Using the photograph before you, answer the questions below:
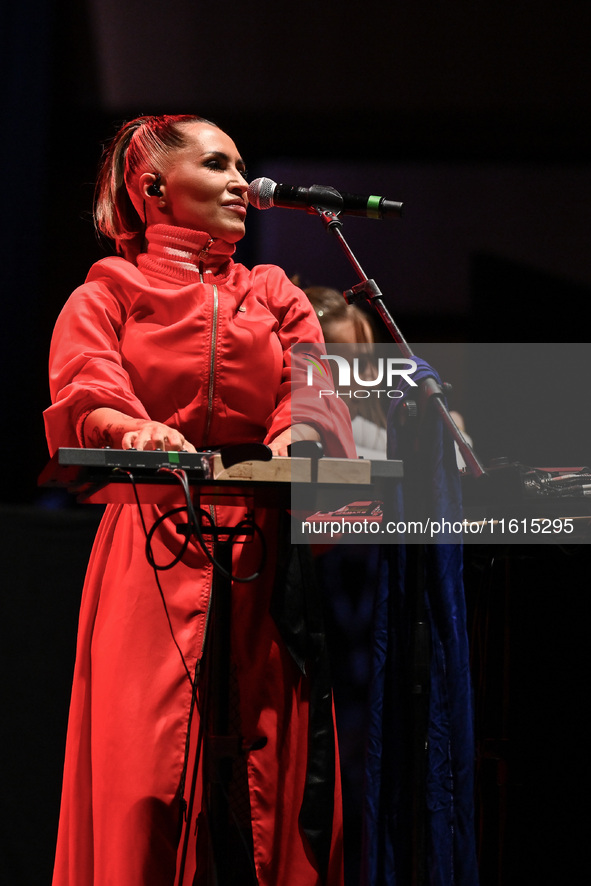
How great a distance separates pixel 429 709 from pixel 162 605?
51 cm

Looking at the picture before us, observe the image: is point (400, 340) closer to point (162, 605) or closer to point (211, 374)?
point (211, 374)

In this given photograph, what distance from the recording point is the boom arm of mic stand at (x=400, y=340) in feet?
4.27

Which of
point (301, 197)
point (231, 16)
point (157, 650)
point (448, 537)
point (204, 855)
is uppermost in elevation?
point (231, 16)

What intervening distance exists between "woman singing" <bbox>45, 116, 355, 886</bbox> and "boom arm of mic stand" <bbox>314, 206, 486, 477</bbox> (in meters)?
0.16

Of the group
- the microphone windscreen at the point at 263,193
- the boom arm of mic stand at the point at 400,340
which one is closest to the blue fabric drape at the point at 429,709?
the boom arm of mic stand at the point at 400,340

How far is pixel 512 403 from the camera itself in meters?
2.19

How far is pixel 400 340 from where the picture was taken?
1337mm

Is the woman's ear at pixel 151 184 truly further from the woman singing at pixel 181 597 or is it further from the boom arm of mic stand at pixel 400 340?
the boom arm of mic stand at pixel 400 340

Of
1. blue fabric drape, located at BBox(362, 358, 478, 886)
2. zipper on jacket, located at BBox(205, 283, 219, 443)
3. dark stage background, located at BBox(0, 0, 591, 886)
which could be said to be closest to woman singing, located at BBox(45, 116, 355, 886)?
zipper on jacket, located at BBox(205, 283, 219, 443)

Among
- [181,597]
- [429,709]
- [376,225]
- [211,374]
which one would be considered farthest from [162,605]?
[376,225]

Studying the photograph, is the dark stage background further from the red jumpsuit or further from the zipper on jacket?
the zipper on jacket

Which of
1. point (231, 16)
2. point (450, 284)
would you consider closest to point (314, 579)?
point (450, 284)

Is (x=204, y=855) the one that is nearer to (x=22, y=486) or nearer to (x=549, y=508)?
(x=549, y=508)

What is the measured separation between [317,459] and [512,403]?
131cm
